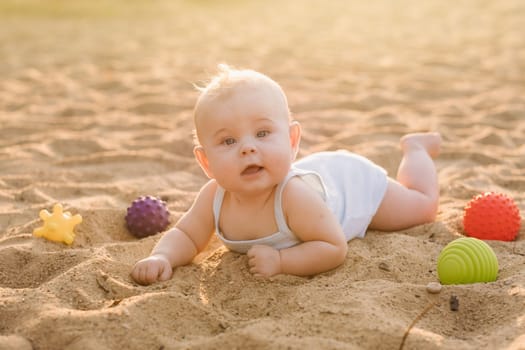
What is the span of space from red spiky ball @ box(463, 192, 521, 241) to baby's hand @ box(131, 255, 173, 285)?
4.52ft

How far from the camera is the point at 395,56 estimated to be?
8.51 meters

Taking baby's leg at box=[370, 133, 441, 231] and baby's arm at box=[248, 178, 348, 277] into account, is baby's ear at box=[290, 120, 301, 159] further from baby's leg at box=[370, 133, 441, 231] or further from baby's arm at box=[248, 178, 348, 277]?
baby's leg at box=[370, 133, 441, 231]

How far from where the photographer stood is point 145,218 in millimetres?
3273

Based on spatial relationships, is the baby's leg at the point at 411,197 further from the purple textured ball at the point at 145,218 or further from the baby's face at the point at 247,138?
the purple textured ball at the point at 145,218

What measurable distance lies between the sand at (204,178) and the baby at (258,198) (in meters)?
0.09

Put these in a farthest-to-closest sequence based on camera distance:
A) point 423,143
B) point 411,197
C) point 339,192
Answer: point 423,143
point 411,197
point 339,192

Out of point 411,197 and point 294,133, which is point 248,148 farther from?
point 411,197

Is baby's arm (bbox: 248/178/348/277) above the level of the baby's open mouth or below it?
below

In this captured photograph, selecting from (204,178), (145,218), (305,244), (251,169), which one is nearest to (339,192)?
(305,244)

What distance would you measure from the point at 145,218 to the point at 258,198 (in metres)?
0.67

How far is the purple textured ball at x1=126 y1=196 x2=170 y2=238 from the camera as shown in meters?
3.28

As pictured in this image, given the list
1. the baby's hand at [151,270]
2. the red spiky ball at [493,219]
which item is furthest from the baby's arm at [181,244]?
the red spiky ball at [493,219]

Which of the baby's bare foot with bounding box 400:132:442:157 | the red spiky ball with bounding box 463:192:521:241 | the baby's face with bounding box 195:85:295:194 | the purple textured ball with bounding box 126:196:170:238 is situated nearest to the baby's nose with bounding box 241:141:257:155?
the baby's face with bounding box 195:85:295:194

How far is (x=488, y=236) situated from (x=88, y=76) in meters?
5.36
